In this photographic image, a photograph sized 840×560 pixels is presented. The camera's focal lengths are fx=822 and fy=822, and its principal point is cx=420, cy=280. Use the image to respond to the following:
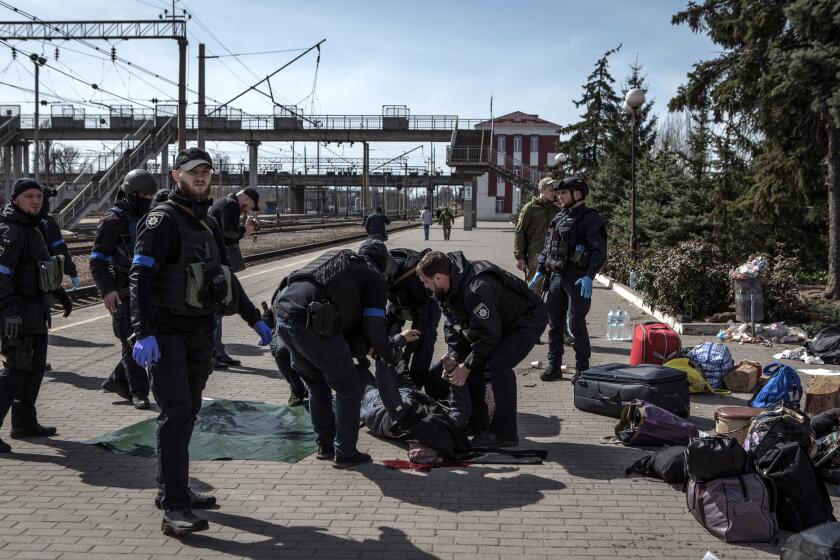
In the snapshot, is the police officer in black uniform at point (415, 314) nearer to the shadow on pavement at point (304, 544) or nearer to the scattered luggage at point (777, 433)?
the shadow on pavement at point (304, 544)

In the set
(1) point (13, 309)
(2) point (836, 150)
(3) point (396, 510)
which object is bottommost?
(3) point (396, 510)

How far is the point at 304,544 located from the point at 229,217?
5.21m

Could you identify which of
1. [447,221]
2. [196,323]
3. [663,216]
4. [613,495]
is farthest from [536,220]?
[447,221]

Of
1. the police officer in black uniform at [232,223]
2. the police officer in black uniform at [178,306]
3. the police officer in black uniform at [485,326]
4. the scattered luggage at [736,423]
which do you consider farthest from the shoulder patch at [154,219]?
the police officer in black uniform at [232,223]

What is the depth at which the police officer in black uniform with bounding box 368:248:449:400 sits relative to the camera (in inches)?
246

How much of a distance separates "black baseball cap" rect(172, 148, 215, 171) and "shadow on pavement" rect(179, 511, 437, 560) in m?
1.99

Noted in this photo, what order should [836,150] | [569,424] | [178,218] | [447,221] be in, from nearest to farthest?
[178,218] → [569,424] → [836,150] → [447,221]

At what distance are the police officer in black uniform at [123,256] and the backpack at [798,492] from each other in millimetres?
5031

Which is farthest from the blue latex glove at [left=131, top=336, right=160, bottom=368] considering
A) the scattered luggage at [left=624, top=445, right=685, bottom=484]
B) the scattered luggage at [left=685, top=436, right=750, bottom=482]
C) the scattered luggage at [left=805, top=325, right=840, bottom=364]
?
the scattered luggage at [left=805, top=325, right=840, bottom=364]

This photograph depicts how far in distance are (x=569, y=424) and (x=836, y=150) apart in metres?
9.95

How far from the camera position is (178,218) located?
4.47 metres

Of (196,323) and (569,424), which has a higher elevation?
(196,323)

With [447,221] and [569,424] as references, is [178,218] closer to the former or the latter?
[569,424]

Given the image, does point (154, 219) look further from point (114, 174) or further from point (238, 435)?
point (114, 174)
